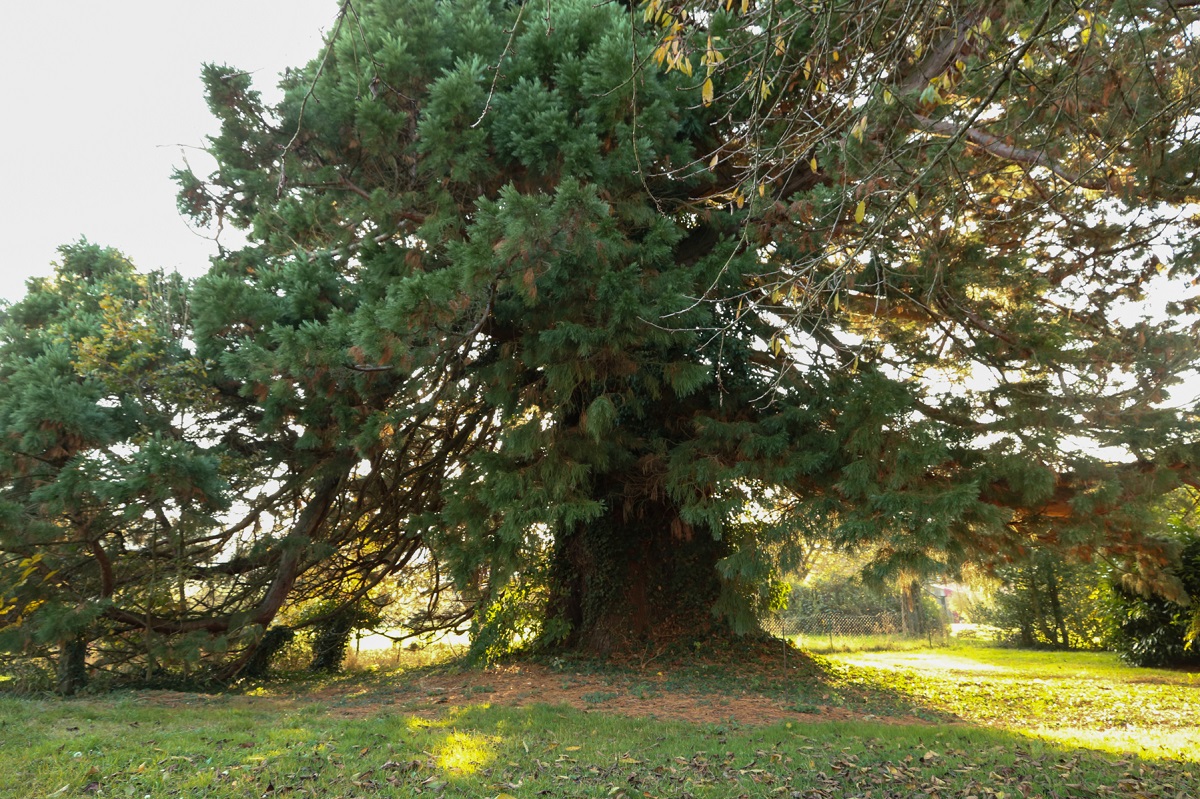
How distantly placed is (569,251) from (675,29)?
3069mm

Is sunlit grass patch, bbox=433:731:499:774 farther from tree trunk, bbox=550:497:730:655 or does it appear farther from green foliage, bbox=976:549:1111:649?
green foliage, bbox=976:549:1111:649

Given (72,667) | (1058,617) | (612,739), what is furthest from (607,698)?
(1058,617)

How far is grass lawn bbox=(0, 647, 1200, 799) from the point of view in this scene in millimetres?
4355

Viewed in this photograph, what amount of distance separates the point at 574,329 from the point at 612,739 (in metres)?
3.40

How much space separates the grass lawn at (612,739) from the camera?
14.3 feet

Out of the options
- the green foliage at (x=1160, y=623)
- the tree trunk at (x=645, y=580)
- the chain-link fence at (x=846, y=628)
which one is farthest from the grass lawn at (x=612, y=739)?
the chain-link fence at (x=846, y=628)

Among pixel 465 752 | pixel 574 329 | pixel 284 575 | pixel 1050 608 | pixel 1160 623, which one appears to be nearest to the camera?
pixel 465 752

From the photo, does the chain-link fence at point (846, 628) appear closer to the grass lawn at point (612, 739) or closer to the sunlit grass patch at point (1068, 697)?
the sunlit grass patch at point (1068, 697)

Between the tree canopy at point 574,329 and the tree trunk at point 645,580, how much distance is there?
205 cm

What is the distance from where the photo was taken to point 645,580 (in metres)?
10.6

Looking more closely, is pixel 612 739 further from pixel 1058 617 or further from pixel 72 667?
pixel 1058 617

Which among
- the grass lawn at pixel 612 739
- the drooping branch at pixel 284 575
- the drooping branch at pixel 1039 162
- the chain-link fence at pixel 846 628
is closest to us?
the grass lawn at pixel 612 739

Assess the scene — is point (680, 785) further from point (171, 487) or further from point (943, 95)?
point (943, 95)

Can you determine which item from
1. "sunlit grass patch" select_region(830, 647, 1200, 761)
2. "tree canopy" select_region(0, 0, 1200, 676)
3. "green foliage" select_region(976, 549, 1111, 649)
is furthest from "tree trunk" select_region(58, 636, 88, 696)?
"green foliage" select_region(976, 549, 1111, 649)
